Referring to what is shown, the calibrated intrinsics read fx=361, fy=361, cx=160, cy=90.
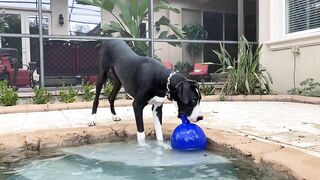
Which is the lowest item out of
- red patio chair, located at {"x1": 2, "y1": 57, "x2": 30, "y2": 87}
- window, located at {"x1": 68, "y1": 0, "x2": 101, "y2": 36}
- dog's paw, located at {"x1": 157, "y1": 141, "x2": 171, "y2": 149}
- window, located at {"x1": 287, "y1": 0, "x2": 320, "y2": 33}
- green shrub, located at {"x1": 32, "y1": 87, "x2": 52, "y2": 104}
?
dog's paw, located at {"x1": 157, "y1": 141, "x2": 171, "y2": 149}

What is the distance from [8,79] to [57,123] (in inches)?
136

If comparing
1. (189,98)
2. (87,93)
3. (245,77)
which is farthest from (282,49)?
(189,98)

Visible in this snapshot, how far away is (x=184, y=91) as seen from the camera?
274 cm

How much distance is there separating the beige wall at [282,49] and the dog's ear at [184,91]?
4451 millimetres

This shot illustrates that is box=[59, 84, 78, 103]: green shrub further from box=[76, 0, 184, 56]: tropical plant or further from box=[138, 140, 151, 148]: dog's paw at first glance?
box=[138, 140, 151, 148]: dog's paw

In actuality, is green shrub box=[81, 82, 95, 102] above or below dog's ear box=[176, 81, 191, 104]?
below

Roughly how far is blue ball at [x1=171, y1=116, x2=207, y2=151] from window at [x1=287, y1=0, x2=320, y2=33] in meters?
4.72

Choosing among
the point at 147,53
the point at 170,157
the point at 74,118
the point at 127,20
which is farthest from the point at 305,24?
the point at 170,157

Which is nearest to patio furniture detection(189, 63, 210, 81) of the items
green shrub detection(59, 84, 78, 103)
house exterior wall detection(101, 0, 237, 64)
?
house exterior wall detection(101, 0, 237, 64)

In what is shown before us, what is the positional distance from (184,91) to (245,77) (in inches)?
186

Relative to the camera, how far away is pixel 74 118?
15.3 ft

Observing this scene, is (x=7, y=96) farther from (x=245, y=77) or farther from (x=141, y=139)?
(x=245, y=77)

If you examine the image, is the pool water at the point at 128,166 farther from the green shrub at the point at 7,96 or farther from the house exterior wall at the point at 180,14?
the house exterior wall at the point at 180,14

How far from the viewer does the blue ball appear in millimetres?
2873
